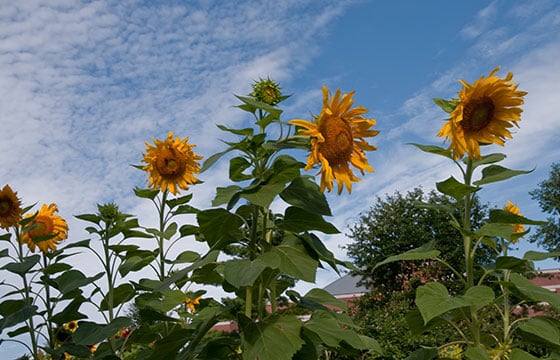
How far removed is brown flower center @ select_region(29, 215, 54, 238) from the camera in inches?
148

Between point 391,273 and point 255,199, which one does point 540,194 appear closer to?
point 391,273

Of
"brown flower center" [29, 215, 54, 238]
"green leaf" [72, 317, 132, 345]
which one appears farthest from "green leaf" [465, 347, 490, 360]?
"brown flower center" [29, 215, 54, 238]

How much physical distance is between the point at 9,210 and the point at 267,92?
220 cm

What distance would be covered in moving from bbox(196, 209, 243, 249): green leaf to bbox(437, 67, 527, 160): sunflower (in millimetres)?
1047

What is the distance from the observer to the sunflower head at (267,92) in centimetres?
215

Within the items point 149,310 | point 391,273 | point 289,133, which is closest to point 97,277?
point 149,310

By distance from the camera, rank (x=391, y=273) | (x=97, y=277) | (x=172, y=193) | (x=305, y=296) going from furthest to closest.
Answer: (x=391, y=273)
(x=172, y=193)
(x=97, y=277)
(x=305, y=296)

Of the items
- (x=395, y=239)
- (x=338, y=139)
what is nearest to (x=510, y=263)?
(x=338, y=139)

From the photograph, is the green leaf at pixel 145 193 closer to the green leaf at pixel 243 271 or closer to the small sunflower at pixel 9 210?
the small sunflower at pixel 9 210

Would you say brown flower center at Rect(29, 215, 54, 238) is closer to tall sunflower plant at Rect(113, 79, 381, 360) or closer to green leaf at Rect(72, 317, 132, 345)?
green leaf at Rect(72, 317, 132, 345)

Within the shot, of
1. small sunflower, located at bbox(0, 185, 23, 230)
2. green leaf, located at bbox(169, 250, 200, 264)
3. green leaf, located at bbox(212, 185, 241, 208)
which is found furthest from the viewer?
small sunflower, located at bbox(0, 185, 23, 230)

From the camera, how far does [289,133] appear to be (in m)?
2.00

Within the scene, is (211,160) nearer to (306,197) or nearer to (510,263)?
(306,197)

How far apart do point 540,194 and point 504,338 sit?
22.0 m
